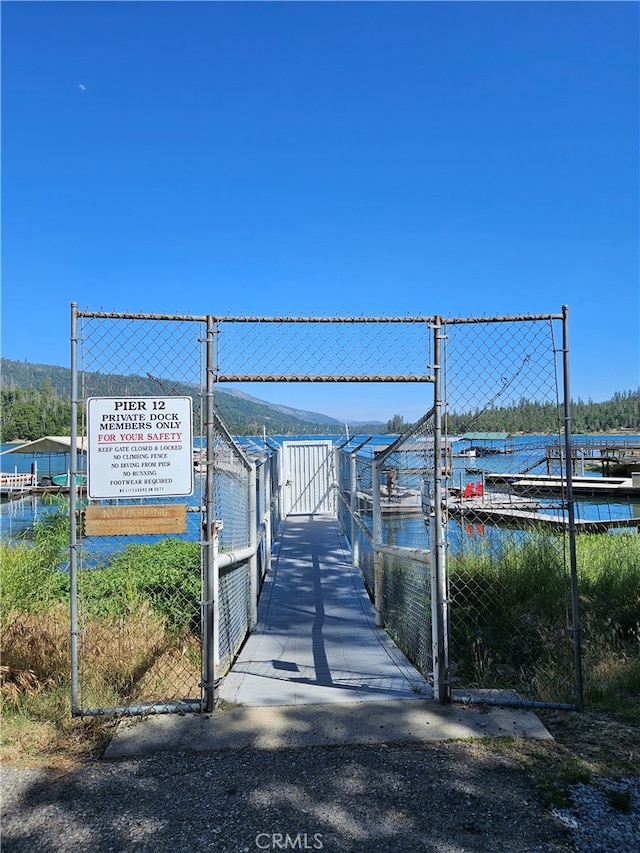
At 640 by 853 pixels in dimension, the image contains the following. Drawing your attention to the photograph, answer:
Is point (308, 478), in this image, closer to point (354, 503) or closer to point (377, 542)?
point (354, 503)

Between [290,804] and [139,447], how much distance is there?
96.6 inches

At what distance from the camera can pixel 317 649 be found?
5.99 meters

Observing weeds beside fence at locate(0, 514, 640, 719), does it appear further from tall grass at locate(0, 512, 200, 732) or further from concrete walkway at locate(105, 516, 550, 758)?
concrete walkway at locate(105, 516, 550, 758)

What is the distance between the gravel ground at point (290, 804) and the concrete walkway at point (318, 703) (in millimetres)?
164

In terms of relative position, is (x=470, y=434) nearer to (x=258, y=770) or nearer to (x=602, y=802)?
(x=602, y=802)

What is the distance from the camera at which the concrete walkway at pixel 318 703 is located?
3.81 metres

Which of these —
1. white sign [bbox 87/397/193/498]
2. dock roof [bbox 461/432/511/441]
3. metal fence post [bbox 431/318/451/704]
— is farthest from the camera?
dock roof [bbox 461/432/511/441]

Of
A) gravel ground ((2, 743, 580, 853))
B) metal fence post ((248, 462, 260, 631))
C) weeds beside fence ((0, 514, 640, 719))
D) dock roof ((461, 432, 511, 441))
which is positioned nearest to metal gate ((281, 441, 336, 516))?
weeds beside fence ((0, 514, 640, 719))

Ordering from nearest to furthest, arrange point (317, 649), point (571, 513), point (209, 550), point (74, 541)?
point (74, 541), point (571, 513), point (209, 550), point (317, 649)

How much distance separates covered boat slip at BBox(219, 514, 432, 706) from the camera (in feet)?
15.2

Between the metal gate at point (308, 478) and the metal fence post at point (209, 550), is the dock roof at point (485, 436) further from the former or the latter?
the metal gate at point (308, 478)

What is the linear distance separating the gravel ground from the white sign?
1.75m

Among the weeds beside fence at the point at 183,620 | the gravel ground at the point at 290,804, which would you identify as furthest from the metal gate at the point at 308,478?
the gravel ground at the point at 290,804

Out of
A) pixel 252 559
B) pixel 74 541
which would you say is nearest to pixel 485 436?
pixel 74 541
